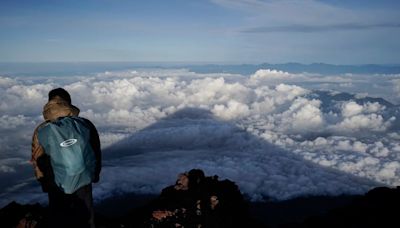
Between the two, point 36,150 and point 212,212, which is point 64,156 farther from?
point 212,212

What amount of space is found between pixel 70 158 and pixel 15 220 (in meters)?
13.6

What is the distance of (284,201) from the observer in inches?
7170

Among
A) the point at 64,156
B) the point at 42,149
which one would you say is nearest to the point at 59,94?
the point at 42,149

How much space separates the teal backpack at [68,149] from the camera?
7.07 metres

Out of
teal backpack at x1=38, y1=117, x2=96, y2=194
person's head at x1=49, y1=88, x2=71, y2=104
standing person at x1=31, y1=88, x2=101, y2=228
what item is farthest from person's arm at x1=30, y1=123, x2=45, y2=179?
person's head at x1=49, y1=88, x2=71, y2=104

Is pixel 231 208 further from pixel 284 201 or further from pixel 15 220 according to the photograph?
pixel 284 201

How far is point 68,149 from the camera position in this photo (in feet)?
23.3

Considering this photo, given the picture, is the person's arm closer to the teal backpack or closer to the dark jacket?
the dark jacket

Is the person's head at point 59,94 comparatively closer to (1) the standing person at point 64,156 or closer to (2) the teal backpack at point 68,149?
(1) the standing person at point 64,156

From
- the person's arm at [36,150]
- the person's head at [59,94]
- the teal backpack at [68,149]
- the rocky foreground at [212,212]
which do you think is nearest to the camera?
the teal backpack at [68,149]

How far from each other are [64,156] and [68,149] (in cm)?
16

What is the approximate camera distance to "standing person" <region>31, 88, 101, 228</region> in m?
7.11

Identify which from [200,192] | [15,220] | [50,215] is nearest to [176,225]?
[15,220]

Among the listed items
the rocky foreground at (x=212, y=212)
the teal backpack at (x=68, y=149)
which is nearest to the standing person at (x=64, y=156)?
the teal backpack at (x=68, y=149)
